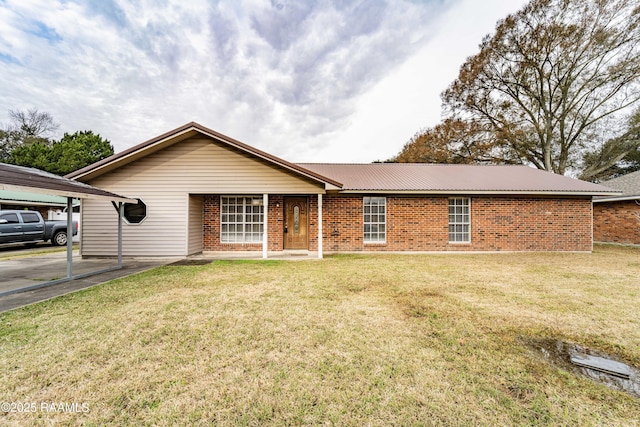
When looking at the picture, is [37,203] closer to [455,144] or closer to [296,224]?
[296,224]

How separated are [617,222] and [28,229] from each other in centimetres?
2902

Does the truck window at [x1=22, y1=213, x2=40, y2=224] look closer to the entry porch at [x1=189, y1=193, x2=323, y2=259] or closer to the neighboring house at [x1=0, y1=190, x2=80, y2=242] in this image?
the neighboring house at [x1=0, y1=190, x2=80, y2=242]

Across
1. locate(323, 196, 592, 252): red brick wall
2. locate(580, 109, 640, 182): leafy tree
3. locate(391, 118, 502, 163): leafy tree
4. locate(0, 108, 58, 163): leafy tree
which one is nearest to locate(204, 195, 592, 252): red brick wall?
locate(323, 196, 592, 252): red brick wall

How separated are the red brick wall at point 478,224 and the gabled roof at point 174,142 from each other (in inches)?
90.0

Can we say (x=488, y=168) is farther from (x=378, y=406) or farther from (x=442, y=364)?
(x=378, y=406)

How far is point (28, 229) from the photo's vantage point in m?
11.9

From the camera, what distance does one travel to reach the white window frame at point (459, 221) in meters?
10.9

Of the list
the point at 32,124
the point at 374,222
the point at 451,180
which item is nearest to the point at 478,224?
the point at 451,180

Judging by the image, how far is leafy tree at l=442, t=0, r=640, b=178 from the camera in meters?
17.0

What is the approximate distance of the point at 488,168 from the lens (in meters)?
13.9

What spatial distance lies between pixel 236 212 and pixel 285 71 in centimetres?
821

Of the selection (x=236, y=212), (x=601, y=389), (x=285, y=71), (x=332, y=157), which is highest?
(x=285, y=71)

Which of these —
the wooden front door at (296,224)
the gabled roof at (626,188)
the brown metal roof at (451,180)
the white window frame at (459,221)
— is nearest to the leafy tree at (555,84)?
the gabled roof at (626,188)

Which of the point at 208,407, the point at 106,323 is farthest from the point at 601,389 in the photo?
the point at 106,323
